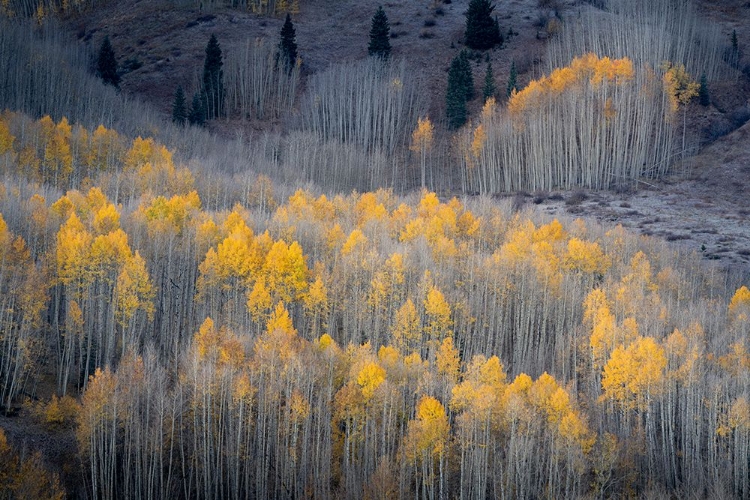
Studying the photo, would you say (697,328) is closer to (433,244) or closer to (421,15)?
(433,244)

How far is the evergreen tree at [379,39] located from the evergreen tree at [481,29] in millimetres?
11432

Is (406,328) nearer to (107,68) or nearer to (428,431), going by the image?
(428,431)

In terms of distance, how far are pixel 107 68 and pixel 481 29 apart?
2016 inches

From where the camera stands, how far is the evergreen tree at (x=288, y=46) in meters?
121

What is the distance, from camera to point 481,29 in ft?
396

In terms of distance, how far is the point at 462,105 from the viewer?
10744 centimetres

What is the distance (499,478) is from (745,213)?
48936 millimetres

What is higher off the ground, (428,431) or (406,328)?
(406,328)

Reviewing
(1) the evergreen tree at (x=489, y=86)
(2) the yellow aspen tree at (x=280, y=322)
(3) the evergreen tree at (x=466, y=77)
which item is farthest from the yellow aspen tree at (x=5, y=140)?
(1) the evergreen tree at (x=489, y=86)

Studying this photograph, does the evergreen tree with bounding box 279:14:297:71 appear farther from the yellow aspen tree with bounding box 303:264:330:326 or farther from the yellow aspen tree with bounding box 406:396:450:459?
the yellow aspen tree with bounding box 406:396:450:459

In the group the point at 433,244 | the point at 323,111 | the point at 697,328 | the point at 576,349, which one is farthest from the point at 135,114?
the point at 697,328

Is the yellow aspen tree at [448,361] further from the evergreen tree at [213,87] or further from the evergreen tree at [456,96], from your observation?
the evergreen tree at [213,87]

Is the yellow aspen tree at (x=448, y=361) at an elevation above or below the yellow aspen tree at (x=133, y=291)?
below

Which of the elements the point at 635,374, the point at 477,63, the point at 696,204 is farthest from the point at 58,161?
the point at 696,204
